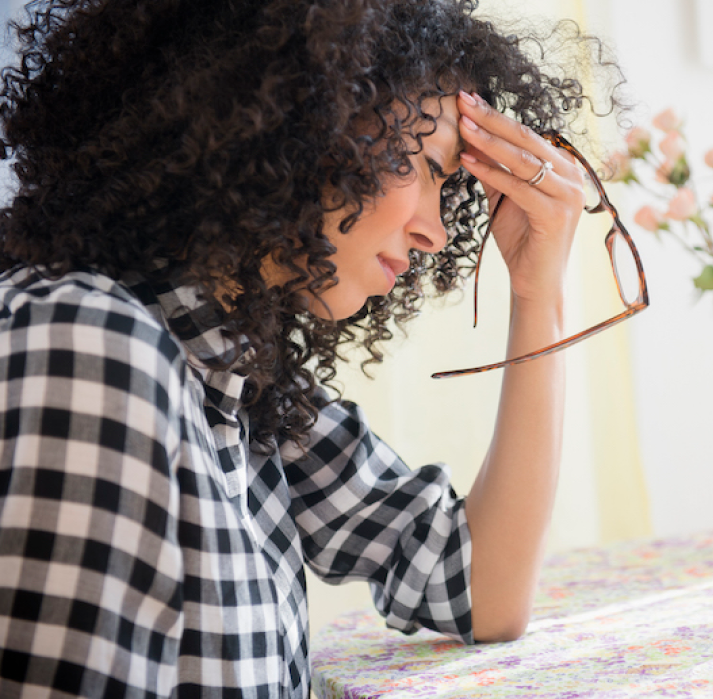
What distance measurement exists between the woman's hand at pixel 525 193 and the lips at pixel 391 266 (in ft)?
0.39

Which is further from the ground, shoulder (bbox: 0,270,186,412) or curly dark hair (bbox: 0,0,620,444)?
curly dark hair (bbox: 0,0,620,444)

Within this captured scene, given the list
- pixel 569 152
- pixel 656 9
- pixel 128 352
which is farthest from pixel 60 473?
pixel 656 9

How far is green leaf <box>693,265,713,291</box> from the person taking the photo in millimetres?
1077

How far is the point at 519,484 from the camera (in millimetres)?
853

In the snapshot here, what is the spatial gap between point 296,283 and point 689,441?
1.56 metres

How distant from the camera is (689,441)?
1.94m

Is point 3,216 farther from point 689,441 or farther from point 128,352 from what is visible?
point 689,441

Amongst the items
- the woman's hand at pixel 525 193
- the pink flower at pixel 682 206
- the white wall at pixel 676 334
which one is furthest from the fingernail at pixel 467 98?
the white wall at pixel 676 334

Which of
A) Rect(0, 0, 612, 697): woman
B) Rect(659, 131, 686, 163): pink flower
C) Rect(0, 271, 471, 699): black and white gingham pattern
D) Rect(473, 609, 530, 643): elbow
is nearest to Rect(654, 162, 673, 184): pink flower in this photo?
Rect(659, 131, 686, 163): pink flower

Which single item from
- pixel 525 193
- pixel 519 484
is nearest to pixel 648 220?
pixel 525 193

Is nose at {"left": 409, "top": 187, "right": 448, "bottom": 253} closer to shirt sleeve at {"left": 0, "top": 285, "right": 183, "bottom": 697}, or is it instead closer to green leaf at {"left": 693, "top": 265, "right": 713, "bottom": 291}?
shirt sleeve at {"left": 0, "top": 285, "right": 183, "bottom": 697}

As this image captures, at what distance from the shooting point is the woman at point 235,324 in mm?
509

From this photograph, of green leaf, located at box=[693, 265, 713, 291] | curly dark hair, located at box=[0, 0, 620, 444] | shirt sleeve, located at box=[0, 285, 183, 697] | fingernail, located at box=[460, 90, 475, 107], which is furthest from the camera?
green leaf, located at box=[693, 265, 713, 291]

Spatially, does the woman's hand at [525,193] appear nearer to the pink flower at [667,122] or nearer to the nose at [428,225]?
the nose at [428,225]
